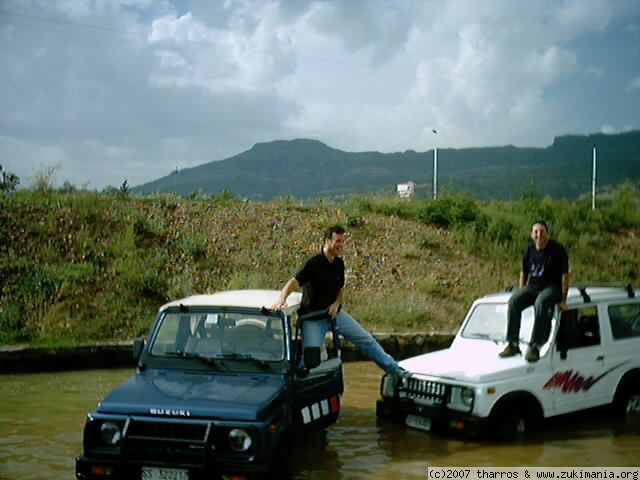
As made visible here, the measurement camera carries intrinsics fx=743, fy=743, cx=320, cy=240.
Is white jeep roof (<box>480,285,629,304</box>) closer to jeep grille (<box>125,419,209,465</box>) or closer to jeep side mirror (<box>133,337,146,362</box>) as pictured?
jeep side mirror (<box>133,337,146,362</box>)

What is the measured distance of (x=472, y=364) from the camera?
852 centimetres

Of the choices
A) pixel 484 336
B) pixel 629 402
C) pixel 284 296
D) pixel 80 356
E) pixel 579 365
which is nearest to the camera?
pixel 284 296

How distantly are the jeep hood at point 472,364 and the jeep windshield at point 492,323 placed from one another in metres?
0.15

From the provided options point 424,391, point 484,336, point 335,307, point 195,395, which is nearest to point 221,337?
point 195,395

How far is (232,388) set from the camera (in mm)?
6438

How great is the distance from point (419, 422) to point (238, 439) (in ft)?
10.8

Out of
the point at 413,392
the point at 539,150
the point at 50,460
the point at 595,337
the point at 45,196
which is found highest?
the point at 539,150

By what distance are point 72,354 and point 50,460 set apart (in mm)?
6189

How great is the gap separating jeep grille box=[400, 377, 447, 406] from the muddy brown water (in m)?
0.43

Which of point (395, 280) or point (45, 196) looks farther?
point (45, 196)

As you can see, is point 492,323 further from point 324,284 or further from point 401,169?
point 401,169

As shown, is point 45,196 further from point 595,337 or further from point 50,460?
point 595,337

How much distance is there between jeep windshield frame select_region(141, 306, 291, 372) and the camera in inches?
274

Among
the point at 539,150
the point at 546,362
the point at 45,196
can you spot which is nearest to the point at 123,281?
the point at 45,196
